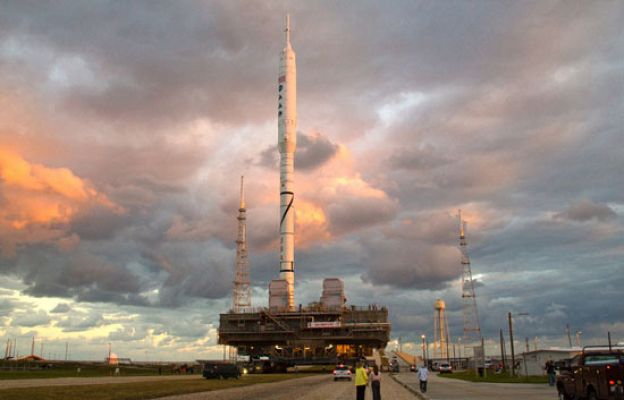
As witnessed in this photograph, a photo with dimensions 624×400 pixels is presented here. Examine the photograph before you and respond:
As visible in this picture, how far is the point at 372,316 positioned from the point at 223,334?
30.1 meters

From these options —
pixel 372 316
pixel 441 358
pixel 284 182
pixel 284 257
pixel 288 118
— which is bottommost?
pixel 441 358

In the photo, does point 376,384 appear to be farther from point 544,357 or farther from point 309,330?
point 309,330

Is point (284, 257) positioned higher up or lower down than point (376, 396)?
higher up

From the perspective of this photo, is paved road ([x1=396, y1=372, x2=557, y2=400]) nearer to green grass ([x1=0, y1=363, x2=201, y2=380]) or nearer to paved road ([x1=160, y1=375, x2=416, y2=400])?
paved road ([x1=160, y1=375, x2=416, y2=400])

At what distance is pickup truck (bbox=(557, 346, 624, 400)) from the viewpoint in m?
18.7

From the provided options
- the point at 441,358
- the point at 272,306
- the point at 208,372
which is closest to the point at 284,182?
the point at 272,306

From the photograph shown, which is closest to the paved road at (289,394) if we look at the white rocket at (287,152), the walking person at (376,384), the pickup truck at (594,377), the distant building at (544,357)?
the walking person at (376,384)

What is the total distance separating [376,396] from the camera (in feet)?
80.3

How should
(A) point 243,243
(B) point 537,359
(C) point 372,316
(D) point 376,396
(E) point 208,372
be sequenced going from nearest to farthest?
(D) point 376,396 → (E) point 208,372 → (B) point 537,359 → (C) point 372,316 → (A) point 243,243

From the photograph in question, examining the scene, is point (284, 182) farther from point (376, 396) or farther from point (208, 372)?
point (376, 396)

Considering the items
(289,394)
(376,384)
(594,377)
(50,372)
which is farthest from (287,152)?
(594,377)

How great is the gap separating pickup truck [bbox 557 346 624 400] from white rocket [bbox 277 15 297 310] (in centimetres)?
8462

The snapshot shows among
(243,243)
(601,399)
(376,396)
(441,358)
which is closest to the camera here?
(601,399)

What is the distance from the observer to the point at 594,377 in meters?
20.3
